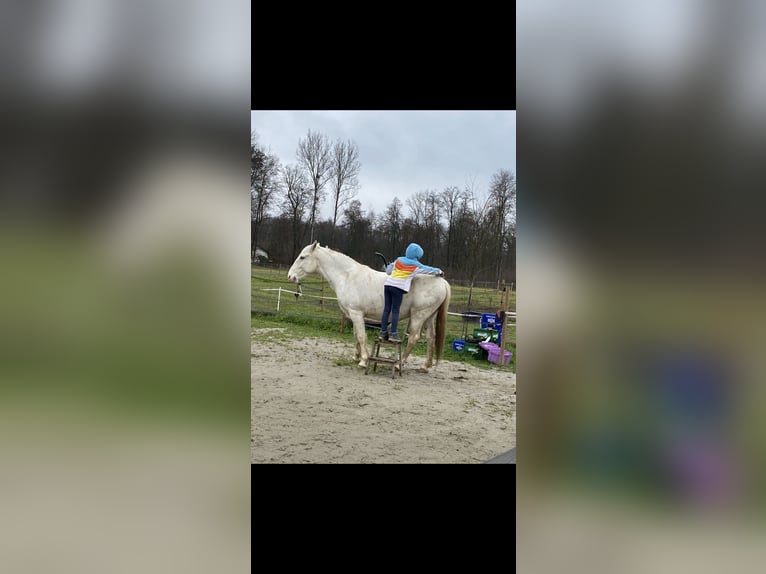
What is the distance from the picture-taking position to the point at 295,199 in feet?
26.9

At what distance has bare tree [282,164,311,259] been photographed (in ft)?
26.6

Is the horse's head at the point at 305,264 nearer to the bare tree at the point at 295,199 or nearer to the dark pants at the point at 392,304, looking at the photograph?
the dark pants at the point at 392,304

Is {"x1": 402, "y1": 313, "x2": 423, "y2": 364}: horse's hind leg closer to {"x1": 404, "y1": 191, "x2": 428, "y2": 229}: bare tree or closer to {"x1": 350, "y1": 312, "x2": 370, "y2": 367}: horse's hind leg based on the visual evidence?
{"x1": 350, "y1": 312, "x2": 370, "y2": 367}: horse's hind leg

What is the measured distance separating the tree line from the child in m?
1.60

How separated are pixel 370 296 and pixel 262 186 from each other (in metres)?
3.20

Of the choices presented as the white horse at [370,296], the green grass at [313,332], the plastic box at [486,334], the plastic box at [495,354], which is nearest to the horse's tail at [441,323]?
the white horse at [370,296]

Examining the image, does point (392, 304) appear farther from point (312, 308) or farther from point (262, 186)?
point (262, 186)
